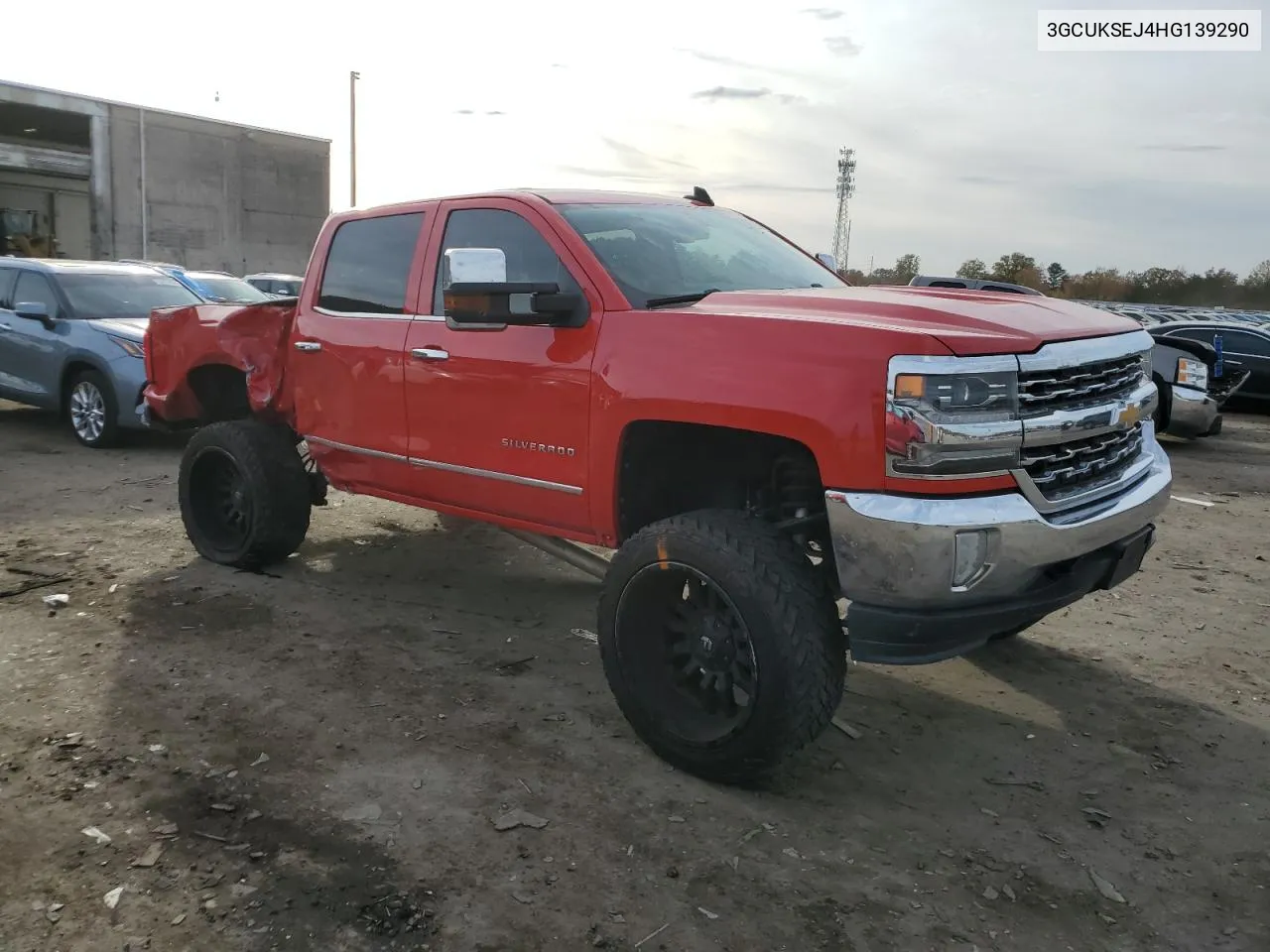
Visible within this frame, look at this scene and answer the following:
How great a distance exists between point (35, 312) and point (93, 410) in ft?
3.48

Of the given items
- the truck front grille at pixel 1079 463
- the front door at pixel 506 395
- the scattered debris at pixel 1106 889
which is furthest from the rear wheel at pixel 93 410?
the scattered debris at pixel 1106 889

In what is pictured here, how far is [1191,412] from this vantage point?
12.2 m

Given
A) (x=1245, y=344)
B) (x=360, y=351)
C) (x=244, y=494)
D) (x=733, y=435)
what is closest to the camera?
(x=733, y=435)

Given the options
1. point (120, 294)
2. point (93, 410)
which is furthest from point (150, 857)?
point (120, 294)

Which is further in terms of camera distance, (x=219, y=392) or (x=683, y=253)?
(x=219, y=392)

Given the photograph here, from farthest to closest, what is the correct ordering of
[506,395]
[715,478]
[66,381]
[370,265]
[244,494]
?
[66,381]
[244,494]
[370,265]
[506,395]
[715,478]

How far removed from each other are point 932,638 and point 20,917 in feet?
8.45

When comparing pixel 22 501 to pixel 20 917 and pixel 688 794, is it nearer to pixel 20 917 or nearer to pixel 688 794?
pixel 20 917

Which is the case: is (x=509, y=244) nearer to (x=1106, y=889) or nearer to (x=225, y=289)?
(x=1106, y=889)

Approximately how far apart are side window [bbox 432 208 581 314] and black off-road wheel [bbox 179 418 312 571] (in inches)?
61.9

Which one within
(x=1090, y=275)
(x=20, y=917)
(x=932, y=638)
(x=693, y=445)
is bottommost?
(x=20, y=917)

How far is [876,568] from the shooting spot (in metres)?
3.03

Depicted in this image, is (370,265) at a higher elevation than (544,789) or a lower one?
higher

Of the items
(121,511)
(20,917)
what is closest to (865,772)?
(20,917)
